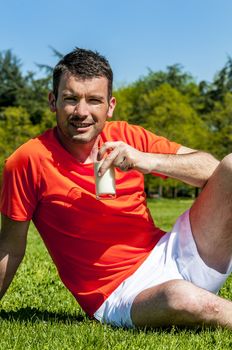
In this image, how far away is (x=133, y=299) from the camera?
3871 millimetres

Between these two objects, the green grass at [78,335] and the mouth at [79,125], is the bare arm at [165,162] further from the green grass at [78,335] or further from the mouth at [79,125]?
the green grass at [78,335]

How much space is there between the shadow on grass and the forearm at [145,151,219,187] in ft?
4.23

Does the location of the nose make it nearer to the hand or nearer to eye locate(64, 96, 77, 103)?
eye locate(64, 96, 77, 103)

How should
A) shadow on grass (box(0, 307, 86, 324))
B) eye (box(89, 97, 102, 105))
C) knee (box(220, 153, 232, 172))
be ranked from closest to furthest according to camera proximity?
knee (box(220, 153, 232, 172)) → eye (box(89, 97, 102, 105)) → shadow on grass (box(0, 307, 86, 324))

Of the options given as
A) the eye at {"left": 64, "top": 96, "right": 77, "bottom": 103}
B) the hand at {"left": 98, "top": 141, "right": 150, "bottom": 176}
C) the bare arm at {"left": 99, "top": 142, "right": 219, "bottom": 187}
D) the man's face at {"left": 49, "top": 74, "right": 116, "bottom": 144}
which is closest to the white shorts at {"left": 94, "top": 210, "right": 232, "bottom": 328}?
the bare arm at {"left": 99, "top": 142, "right": 219, "bottom": 187}

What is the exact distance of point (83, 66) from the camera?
3990 mm

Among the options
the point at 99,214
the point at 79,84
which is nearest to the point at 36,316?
the point at 99,214

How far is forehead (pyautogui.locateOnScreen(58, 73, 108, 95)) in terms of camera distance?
13.0ft

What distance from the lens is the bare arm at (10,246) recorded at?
401 centimetres

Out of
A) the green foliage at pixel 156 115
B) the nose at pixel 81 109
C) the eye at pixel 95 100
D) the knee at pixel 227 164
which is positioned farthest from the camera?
the green foliage at pixel 156 115

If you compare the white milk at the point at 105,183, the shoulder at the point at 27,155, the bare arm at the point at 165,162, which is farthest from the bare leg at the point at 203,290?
the shoulder at the point at 27,155

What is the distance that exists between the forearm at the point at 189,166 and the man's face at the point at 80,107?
0.45 m

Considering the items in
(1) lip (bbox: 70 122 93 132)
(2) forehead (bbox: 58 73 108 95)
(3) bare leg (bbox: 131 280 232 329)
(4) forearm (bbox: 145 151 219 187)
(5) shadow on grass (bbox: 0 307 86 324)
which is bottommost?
(5) shadow on grass (bbox: 0 307 86 324)

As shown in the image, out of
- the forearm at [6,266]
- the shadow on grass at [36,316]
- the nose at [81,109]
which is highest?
the nose at [81,109]
